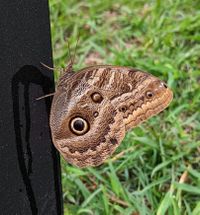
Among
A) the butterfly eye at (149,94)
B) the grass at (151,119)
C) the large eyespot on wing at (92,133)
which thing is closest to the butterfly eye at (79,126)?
the large eyespot on wing at (92,133)

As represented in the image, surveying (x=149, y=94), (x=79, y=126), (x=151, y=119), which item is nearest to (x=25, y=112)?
(x=79, y=126)

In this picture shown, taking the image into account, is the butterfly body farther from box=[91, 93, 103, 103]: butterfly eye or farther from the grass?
the grass

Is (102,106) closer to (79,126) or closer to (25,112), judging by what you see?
(79,126)

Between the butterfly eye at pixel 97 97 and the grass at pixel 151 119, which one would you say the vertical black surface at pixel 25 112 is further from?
the grass at pixel 151 119

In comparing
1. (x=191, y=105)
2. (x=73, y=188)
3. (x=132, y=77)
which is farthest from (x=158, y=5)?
(x=132, y=77)

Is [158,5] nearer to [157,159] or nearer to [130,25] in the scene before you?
[130,25]

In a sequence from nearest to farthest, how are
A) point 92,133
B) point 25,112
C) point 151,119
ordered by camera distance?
point 25,112 → point 92,133 → point 151,119
